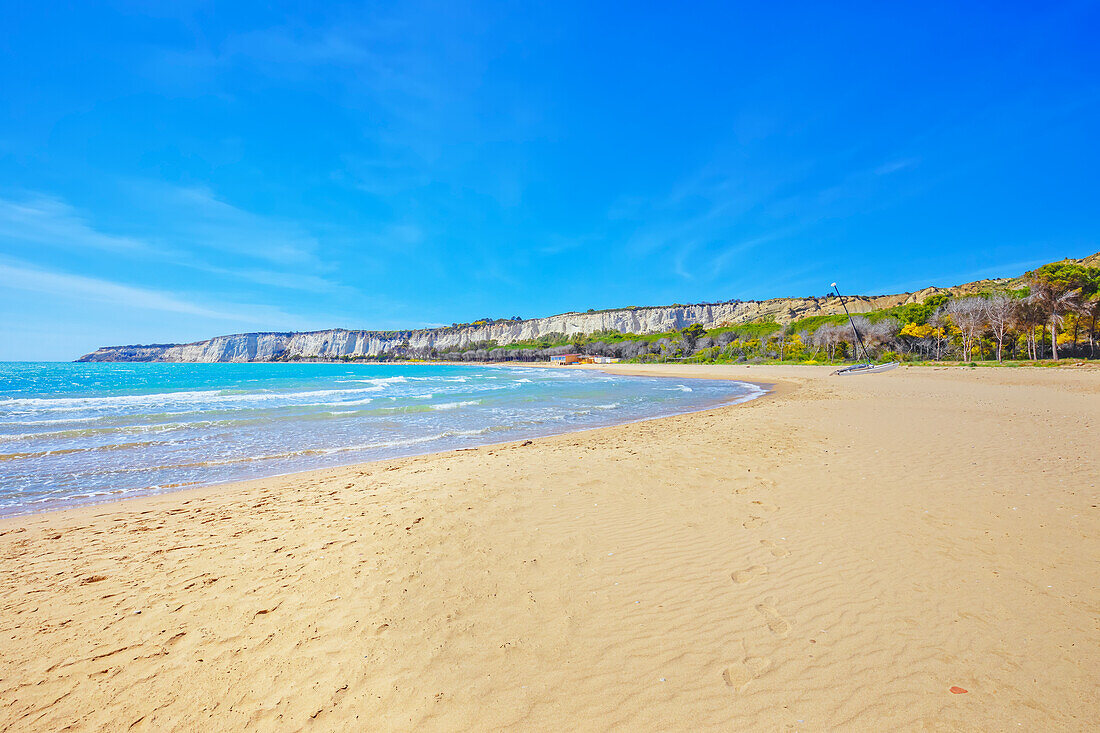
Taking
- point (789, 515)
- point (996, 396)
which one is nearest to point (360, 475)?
point (789, 515)

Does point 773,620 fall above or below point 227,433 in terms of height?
below

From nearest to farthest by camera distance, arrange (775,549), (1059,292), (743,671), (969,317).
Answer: (743,671), (775,549), (1059,292), (969,317)

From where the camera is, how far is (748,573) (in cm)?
390

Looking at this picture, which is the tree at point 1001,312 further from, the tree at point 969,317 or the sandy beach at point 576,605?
the sandy beach at point 576,605

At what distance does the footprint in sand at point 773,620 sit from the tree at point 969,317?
46.3 meters

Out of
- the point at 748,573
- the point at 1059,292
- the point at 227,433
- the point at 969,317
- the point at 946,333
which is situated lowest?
the point at 748,573

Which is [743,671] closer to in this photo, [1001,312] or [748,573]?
[748,573]

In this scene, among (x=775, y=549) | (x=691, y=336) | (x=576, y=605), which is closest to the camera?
(x=576, y=605)

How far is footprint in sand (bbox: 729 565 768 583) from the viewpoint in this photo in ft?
12.5

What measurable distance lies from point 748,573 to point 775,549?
0.63 meters

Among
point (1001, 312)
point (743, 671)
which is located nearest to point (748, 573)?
point (743, 671)

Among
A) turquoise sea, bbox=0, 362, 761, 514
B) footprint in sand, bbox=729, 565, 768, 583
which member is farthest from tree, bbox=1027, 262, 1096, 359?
footprint in sand, bbox=729, 565, 768, 583

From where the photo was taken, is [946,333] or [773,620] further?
[946,333]

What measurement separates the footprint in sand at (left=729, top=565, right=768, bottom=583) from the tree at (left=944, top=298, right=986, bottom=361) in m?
45.7
